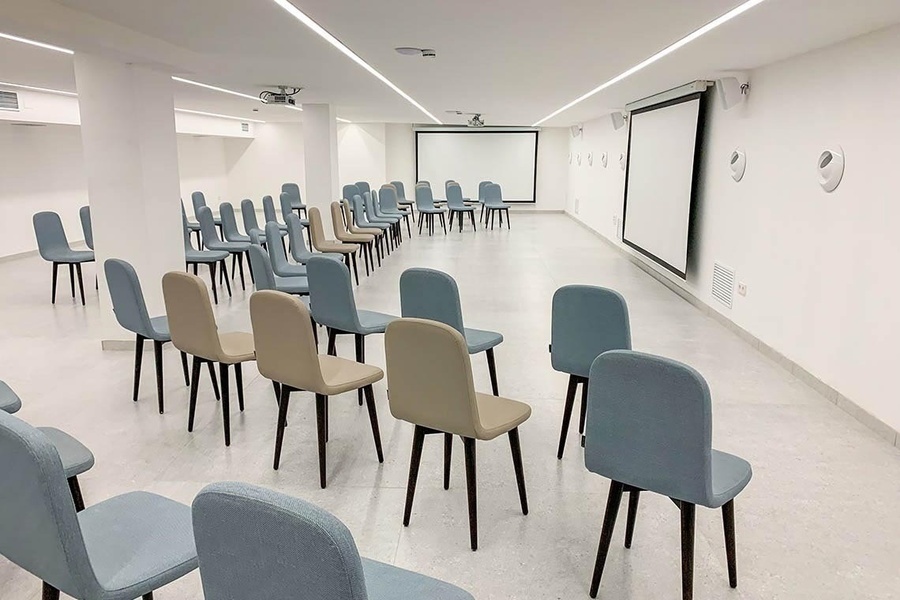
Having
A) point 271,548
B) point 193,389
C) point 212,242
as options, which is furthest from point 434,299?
point 212,242

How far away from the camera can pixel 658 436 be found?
2.12m

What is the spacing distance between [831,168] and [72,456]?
4.81 m

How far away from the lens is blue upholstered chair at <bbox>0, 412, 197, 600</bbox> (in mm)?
1510

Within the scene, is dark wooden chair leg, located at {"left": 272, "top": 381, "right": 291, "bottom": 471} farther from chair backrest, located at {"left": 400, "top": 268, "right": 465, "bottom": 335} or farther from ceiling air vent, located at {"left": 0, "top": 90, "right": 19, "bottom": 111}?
ceiling air vent, located at {"left": 0, "top": 90, "right": 19, "bottom": 111}

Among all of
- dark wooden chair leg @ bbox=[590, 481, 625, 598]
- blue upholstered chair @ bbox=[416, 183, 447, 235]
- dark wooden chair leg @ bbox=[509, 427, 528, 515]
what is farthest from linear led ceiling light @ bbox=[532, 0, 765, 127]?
blue upholstered chair @ bbox=[416, 183, 447, 235]

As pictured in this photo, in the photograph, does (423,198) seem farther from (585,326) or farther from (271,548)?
(271,548)

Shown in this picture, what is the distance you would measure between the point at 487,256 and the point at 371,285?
2765 millimetres

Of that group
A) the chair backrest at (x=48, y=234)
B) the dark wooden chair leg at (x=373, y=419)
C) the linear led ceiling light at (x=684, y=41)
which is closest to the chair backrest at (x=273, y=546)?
the dark wooden chair leg at (x=373, y=419)

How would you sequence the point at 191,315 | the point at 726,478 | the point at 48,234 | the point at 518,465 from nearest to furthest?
the point at 726,478
the point at 518,465
the point at 191,315
the point at 48,234

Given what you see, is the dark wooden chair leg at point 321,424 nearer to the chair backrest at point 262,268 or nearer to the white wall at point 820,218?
the chair backrest at point 262,268

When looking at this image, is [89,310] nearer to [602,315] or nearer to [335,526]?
[602,315]

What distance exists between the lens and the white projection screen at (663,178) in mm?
7160

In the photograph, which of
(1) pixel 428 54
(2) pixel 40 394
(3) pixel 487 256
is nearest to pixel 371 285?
(3) pixel 487 256

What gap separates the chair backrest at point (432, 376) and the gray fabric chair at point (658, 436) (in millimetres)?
495
